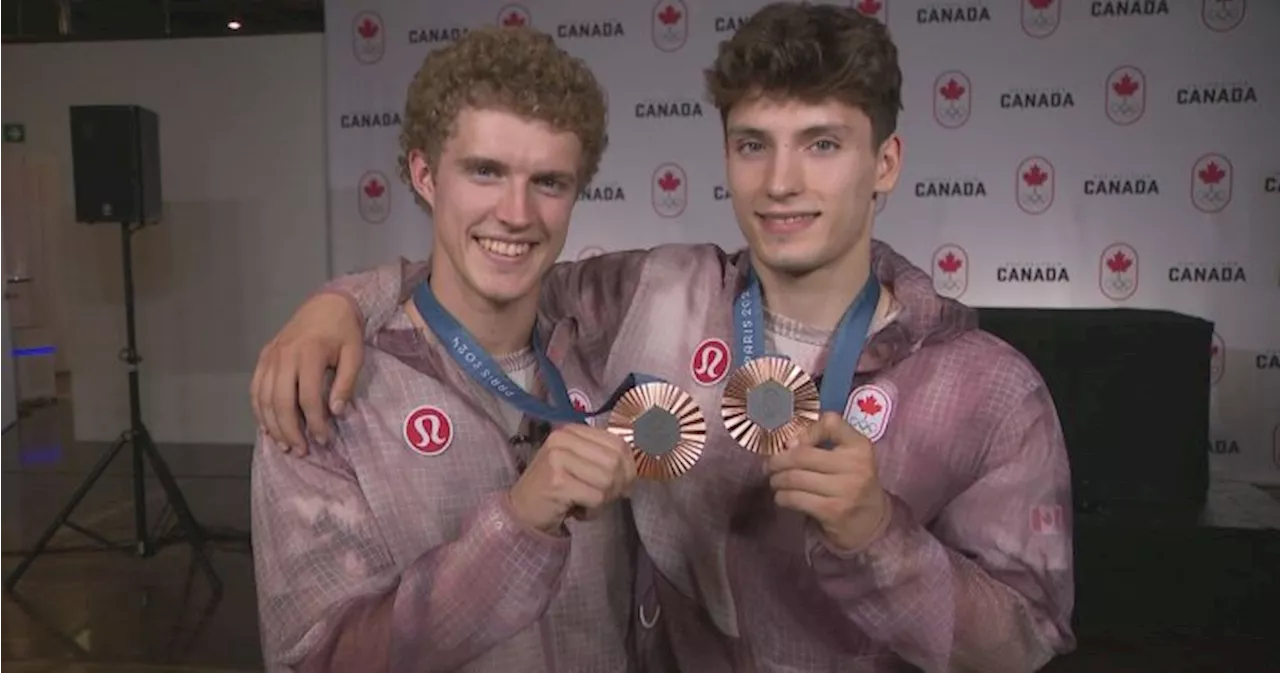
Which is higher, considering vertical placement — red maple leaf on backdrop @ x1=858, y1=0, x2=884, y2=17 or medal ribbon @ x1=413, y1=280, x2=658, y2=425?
red maple leaf on backdrop @ x1=858, y1=0, x2=884, y2=17

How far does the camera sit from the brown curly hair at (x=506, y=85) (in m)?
1.22

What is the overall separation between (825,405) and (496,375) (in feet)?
1.43

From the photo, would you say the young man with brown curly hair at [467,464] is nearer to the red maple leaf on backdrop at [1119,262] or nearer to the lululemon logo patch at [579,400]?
the lululemon logo patch at [579,400]

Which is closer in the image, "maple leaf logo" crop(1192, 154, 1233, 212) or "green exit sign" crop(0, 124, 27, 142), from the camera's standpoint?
"maple leaf logo" crop(1192, 154, 1233, 212)

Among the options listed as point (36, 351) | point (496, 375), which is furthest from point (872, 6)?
point (36, 351)

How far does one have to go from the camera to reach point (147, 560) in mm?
4344

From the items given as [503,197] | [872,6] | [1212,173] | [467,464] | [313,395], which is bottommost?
[467,464]

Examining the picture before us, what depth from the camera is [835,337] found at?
4.31 feet

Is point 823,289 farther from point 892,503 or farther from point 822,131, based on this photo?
point 892,503

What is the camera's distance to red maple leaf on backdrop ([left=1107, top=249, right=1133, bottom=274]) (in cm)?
479

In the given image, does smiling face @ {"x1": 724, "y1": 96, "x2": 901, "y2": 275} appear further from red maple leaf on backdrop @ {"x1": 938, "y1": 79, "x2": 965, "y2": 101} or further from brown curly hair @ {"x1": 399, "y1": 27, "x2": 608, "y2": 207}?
red maple leaf on backdrop @ {"x1": 938, "y1": 79, "x2": 965, "y2": 101}

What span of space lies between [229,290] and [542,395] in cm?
535

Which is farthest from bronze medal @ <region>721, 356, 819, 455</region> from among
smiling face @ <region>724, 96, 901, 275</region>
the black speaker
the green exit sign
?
the green exit sign

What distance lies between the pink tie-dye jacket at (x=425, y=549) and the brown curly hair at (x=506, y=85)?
29 centimetres
